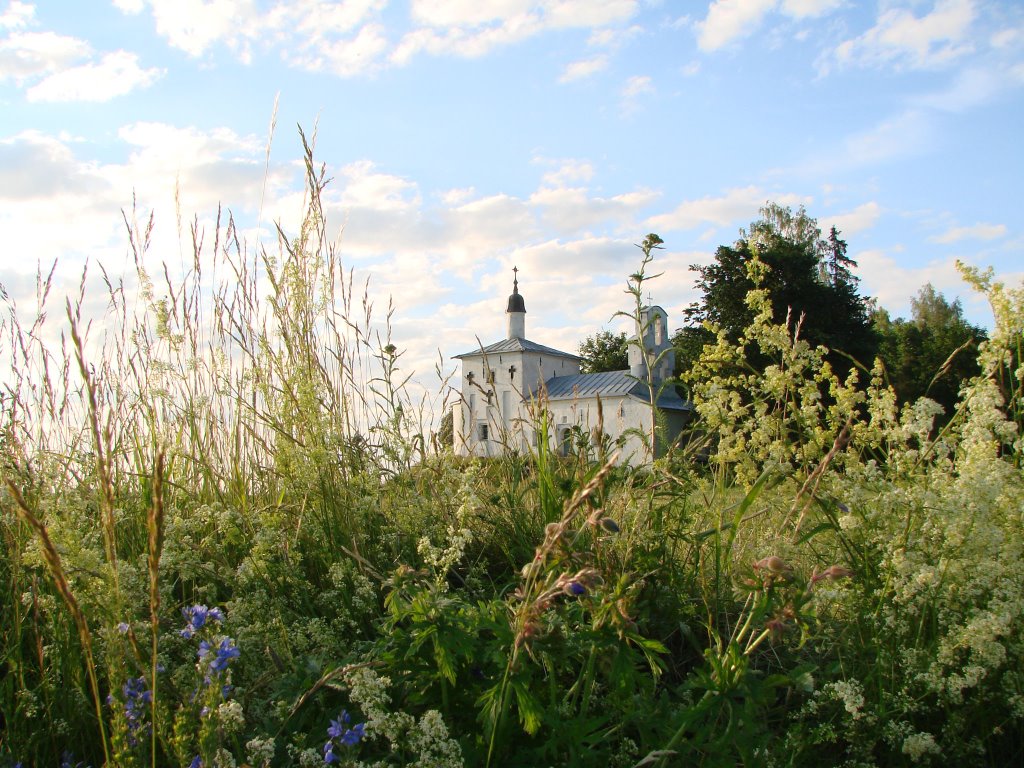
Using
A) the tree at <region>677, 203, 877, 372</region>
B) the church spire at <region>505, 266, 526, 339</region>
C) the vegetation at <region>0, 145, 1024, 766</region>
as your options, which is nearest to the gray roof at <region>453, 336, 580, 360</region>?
the church spire at <region>505, 266, 526, 339</region>

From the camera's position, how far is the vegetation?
1.49 meters

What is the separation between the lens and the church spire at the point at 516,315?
46562 mm

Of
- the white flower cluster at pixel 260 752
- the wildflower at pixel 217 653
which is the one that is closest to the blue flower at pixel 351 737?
the white flower cluster at pixel 260 752

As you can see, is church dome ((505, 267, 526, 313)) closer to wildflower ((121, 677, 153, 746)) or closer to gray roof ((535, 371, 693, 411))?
gray roof ((535, 371, 693, 411))

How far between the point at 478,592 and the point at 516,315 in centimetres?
4466

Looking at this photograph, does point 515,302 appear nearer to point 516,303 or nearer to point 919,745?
point 516,303

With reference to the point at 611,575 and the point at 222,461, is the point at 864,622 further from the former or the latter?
the point at 222,461

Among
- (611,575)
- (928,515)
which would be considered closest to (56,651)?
(611,575)

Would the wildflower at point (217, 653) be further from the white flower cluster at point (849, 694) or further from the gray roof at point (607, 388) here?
the gray roof at point (607, 388)

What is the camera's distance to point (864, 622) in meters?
2.17

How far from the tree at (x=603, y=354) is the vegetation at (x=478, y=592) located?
42.2 m

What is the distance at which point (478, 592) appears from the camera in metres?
2.37

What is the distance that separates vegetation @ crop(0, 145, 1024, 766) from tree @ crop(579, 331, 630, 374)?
4217 centimetres

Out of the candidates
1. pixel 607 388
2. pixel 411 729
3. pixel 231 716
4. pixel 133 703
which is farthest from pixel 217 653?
pixel 607 388
